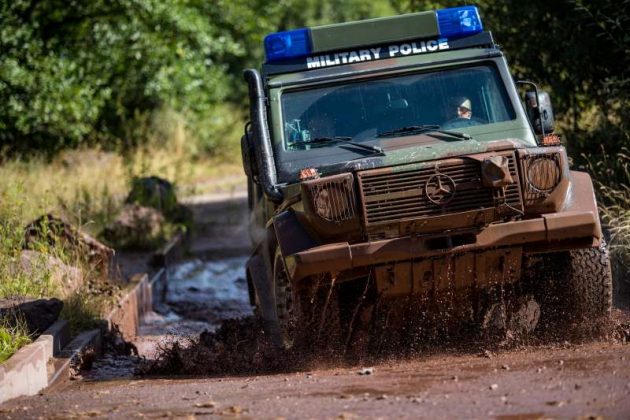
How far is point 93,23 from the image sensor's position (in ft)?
61.9

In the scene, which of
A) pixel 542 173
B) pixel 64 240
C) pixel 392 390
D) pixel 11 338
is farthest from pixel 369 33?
pixel 64 240

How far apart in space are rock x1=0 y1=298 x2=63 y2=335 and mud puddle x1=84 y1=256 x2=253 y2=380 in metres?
0.46

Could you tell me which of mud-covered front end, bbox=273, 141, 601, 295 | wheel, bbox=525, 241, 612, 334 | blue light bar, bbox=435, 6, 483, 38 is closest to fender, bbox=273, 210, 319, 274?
mud-covered front end, bbox=273, 141, 601, 295

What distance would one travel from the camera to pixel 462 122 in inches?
293

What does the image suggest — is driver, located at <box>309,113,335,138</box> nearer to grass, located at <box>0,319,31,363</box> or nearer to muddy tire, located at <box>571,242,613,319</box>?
muddy tire, located at <box>571,242,613,319</box>

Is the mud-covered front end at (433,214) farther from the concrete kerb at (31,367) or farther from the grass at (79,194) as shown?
the grass at (79,194)

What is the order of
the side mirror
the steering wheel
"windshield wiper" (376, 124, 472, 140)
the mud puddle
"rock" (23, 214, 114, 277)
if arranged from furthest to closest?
"rock" (23, 214, 114, 277), the mud puddle, the side mirror, the steering wheel, "windshield wiper" (376, 124, 472, 140)

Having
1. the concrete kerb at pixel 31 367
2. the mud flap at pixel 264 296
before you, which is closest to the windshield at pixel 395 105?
the mud flap at pixel 264 296

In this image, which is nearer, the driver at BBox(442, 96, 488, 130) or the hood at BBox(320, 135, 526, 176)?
the hood at BBox(320, 135, 526, 176)

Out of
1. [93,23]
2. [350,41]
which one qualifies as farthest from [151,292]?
[93,23]

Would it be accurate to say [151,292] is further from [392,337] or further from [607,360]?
[607,360]

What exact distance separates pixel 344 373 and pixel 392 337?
629 mm

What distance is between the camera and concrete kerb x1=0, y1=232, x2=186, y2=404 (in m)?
6.64

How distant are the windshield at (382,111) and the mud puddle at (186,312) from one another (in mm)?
1732
